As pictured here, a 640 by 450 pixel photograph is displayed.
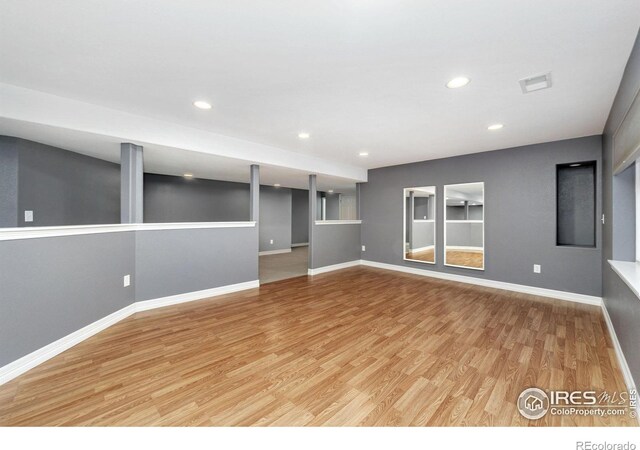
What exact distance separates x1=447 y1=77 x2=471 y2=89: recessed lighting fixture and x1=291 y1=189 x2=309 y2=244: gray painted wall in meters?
7.50

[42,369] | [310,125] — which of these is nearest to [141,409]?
[42,369]

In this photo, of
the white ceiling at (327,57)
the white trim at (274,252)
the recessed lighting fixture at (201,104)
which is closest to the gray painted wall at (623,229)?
the white ceiling at (327,57)

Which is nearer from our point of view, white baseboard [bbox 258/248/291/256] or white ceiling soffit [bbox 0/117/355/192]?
white ceiling soffit [bbox 0/117/355/192]

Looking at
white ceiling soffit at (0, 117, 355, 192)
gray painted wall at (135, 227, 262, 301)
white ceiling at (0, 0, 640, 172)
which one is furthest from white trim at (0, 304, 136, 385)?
white ceiling at (0, 0, 640, 172)

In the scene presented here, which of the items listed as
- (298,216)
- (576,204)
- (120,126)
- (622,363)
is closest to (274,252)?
(298,216)

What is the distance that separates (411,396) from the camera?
1.70 metres

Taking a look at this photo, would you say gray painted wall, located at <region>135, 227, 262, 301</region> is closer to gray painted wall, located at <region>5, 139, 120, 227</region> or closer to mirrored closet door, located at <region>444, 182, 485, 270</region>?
gray painted wall, located at <region>5, 139, 120, 227</region>

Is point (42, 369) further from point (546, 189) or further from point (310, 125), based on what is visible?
point (546, 189)

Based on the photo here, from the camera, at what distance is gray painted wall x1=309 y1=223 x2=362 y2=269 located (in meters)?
5.51

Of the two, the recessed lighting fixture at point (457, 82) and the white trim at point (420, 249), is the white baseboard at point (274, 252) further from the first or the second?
the recessed lighting fixture at point (457, 82)

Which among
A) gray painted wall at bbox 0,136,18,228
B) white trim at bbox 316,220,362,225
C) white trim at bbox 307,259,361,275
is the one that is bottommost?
white trim at bbox 307,259,361,275

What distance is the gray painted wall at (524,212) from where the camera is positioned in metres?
3.67

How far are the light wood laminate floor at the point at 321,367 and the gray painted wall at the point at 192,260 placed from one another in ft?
1.23

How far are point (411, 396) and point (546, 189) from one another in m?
4.09
